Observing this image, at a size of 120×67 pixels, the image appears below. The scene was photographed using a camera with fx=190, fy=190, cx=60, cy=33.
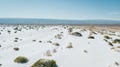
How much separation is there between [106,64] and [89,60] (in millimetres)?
1884

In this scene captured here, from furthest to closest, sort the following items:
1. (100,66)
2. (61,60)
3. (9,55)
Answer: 1. (9,55)
2. (61,60)
3. (100,66)

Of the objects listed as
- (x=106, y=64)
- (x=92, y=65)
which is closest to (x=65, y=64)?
(x=92, y=65)

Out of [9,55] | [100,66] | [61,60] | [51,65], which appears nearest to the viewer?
[51,65]

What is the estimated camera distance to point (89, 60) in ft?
60.6

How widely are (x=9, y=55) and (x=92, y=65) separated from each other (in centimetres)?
906

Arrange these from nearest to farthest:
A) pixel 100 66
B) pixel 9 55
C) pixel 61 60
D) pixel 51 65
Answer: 1. pixel 51 65
2. pixel 100 66
3. pixel 61 60
4. pixel 9 55

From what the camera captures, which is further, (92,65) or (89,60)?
(89,60)

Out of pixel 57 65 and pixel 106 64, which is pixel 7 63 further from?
pixel 106 64

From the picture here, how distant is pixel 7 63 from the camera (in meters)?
16.6

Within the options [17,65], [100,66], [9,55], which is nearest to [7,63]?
[17,65]

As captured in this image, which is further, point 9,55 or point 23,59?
point 9,55

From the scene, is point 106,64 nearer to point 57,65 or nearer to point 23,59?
point 57,65

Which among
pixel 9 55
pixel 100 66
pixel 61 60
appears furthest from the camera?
pixel 9 55

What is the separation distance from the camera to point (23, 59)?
1703 cm
